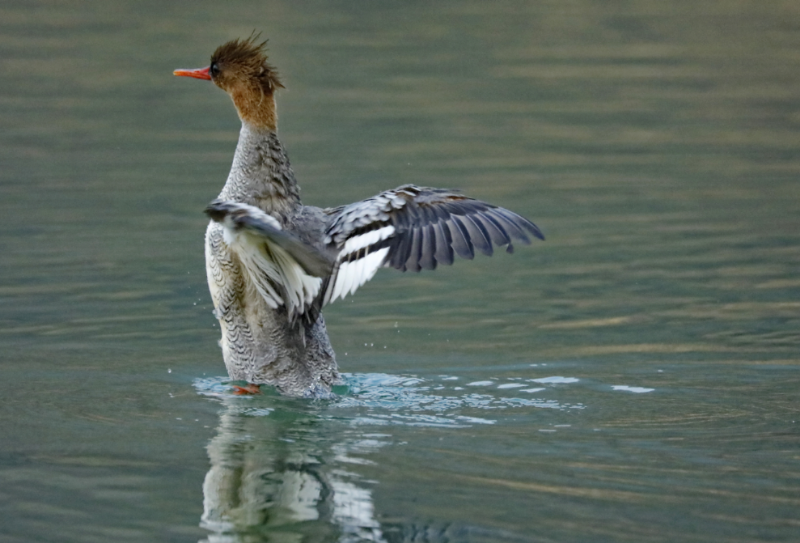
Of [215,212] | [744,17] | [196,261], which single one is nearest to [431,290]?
[196,261]

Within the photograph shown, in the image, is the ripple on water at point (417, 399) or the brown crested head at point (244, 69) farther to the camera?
the brown crested head at point (244, 69)

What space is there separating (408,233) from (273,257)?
0.74 metres

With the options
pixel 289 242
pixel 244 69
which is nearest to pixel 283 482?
pixel 289 242

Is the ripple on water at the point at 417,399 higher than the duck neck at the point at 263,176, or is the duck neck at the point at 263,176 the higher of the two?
the duck neck at the point at 263,176

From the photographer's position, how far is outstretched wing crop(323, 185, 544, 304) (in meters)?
6.96

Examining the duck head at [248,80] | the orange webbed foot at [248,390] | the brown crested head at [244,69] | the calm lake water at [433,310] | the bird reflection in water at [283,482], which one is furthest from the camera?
the brown crested head at [244,69]

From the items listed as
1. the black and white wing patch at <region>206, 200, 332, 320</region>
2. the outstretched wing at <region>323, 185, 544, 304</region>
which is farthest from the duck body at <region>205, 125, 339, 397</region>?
the outstretched wing at <region>323, 185, 544, 304</region>

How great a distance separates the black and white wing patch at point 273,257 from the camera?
20.7ft

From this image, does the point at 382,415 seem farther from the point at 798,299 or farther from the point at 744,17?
the point at 744,17

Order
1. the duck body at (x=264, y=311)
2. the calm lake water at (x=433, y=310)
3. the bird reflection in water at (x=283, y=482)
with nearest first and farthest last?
the bird reflection in water at (x=283, y=482) → the calm lake water at (x=433, y=310) → the duck body at (x=264, y=311)

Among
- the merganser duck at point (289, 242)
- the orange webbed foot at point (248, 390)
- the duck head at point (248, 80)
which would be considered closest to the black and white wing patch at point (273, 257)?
the merganser duck at point (289, 242)

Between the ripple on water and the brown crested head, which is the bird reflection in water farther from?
the brown crested head

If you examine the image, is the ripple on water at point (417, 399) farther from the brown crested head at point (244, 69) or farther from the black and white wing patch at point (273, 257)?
the brown crested head at point (244, 69)

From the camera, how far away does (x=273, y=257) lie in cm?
707
